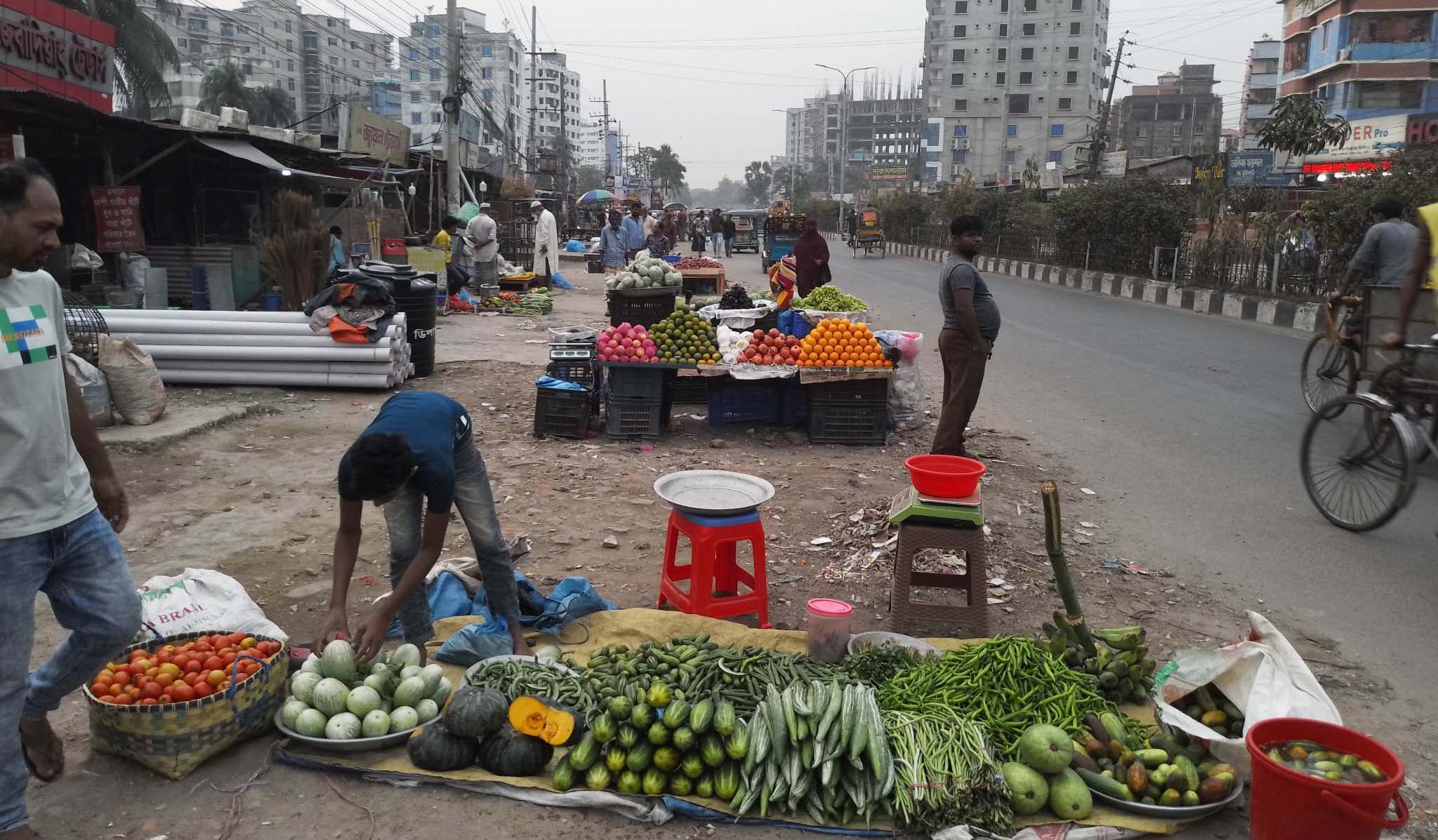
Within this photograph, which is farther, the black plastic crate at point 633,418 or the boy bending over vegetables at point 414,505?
the black plastic crate at point 633,418

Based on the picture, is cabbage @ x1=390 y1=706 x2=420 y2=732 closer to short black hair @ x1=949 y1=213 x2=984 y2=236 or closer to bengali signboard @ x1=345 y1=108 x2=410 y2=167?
short black hair @ x1=949 y1=213 x2=984 y2=236

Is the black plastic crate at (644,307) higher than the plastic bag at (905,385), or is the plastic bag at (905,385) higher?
the black plastic crate at (644,307)

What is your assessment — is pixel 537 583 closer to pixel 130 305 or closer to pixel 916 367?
pixel 916 367

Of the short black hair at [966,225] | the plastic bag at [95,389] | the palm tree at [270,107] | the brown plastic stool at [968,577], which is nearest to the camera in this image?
the brown plastic stool at [968,577]

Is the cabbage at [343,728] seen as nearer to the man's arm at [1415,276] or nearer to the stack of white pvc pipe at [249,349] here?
the man's arm at [1415,276]

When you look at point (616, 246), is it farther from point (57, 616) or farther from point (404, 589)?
point (57, 616)

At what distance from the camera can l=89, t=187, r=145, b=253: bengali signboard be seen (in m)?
13.3

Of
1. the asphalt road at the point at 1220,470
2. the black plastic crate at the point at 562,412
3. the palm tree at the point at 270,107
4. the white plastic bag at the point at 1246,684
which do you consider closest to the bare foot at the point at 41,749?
the white plastic bag at the point at 1246,684

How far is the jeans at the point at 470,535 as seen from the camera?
4066mm

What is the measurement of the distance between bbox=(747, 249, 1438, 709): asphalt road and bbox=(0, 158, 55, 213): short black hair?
5.44 meters

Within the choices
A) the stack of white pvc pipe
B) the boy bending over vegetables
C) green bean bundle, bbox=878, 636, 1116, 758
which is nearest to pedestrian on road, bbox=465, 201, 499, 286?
the stack of white pvc pipe

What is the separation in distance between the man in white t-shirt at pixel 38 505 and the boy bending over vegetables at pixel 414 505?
30.6 inches

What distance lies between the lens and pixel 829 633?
4.14 meters

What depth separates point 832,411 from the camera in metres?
8.46
